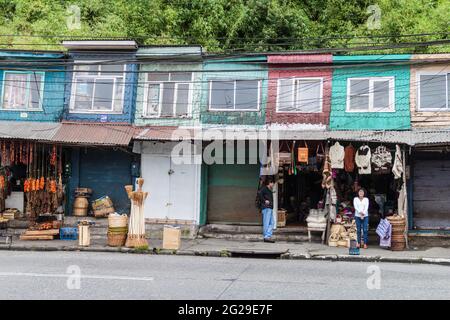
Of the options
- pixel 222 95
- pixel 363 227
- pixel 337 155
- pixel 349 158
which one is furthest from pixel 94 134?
pixel 363 227

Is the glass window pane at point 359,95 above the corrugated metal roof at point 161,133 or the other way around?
above

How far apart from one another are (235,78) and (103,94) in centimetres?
502

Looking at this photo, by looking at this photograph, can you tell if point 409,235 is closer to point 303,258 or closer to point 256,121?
point 303,258

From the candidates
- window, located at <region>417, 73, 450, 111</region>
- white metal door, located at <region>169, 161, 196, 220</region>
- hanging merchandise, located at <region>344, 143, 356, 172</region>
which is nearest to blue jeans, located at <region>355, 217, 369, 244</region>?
hanging merchandise, located at <region>344, 143, 356, 172</region>

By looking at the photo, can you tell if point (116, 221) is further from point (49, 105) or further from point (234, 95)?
point (49, 105)

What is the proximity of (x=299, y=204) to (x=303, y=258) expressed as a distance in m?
5.58

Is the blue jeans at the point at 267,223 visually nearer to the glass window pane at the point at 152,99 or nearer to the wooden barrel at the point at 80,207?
the glass window pane at the point at 152,99

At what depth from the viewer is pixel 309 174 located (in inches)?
765

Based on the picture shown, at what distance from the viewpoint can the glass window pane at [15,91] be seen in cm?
1977

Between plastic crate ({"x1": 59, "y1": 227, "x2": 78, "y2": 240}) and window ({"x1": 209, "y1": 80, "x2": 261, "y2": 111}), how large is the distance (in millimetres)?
6497

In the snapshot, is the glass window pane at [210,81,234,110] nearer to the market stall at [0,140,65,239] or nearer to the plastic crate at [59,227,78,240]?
the market stall at [0,140,65,239]

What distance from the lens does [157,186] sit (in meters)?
18.9

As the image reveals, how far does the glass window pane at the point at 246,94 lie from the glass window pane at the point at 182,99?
1.87 m

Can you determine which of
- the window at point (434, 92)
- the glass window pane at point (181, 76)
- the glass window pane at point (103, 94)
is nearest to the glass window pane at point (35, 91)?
the glass window pane at point (103, 94)
